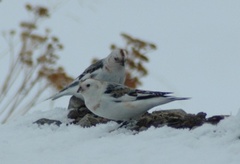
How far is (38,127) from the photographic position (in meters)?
8.03

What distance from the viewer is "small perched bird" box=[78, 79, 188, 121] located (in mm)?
7574

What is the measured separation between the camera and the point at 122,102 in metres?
7.62

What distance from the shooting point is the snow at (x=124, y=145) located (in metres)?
6.21

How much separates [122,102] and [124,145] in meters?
0.95

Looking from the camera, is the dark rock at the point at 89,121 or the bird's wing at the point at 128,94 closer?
the bird's wing at the point at 128,94

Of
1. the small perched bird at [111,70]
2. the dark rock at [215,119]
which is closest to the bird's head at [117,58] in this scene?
the small perched bird at [111,70]

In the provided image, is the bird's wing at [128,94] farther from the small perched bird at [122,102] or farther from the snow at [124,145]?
the snow at [124,145]

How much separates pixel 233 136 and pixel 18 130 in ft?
7.66

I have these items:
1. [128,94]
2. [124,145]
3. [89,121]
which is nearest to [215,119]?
[128,94]

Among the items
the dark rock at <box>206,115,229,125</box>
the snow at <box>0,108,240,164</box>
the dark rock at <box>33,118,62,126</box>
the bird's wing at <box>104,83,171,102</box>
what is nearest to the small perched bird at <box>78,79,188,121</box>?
the bird's wing at <box>104,83,171,102</box>

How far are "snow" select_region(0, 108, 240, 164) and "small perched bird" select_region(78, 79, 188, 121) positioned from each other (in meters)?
0.16

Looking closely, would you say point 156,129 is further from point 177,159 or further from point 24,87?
point 24,87

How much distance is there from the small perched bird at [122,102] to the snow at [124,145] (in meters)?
0.16

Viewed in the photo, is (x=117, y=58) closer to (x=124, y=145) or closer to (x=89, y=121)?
(x=89, y=121)
